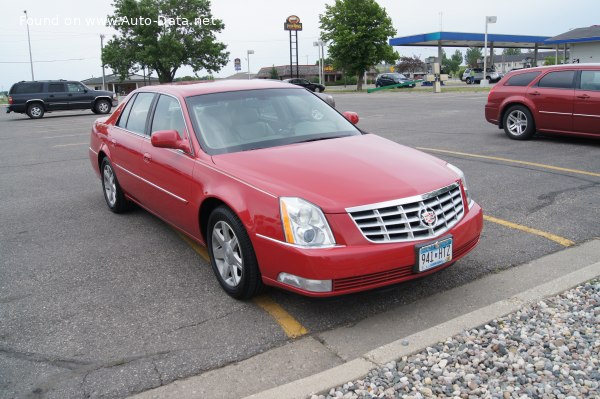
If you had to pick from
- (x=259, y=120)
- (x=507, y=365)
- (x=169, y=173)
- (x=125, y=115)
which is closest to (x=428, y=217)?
(x=507, y=365)

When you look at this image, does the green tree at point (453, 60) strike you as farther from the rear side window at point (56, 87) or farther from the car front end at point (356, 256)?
the car front end at point (356, 256)

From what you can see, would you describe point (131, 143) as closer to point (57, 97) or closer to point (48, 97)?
point (57, 97)

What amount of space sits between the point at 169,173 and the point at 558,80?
8.18 meters

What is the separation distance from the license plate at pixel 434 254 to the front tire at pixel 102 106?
26379mm

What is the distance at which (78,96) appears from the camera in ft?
87.4

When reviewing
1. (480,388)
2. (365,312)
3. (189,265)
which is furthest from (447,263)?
(189,265)

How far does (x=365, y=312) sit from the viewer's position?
370 centimetres

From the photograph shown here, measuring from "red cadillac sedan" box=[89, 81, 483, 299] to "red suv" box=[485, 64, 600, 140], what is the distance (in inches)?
250

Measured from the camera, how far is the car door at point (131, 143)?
5.37m

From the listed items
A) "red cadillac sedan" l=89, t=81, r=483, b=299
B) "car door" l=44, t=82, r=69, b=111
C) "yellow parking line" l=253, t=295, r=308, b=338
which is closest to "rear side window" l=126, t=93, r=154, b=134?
"red cadillac sedan" l=89, t=81, r=483, b=299

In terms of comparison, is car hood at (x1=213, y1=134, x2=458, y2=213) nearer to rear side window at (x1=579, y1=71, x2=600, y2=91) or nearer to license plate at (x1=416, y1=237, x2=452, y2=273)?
license plate at (x1=416, y1=237, x2=452, y2=273)

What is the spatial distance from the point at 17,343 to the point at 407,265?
2.52 metres

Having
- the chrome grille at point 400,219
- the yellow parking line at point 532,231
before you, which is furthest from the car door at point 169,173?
the yellow parking line at point 532,231

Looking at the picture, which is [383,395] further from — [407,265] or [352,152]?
[352,152]
